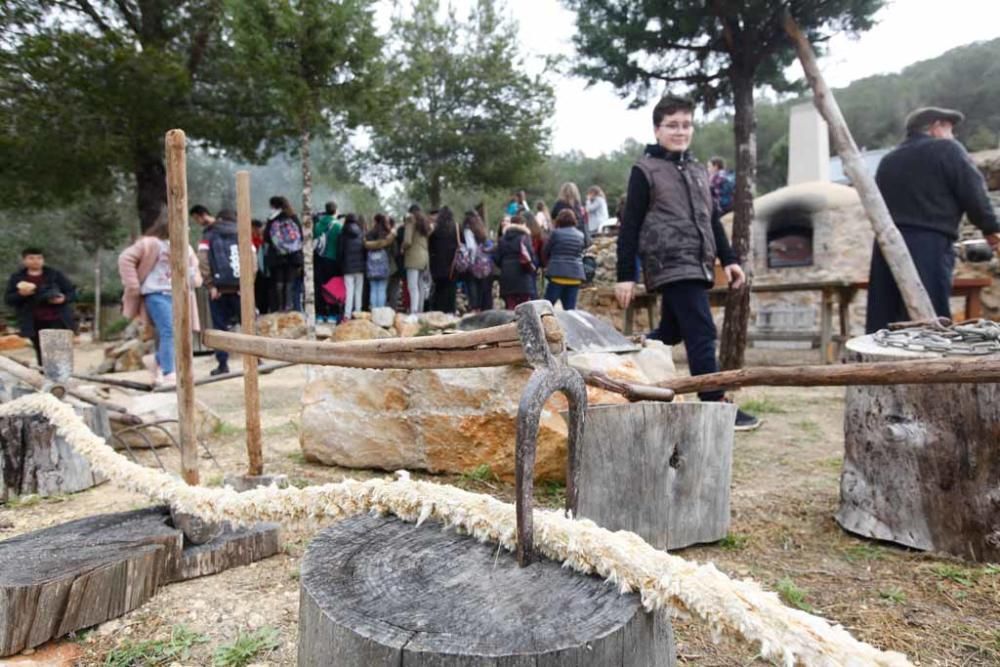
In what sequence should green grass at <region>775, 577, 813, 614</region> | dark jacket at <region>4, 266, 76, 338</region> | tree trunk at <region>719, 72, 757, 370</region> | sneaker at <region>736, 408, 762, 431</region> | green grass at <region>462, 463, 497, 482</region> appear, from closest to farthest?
green grass at <region>775, 577, 813, 614</region>
green grass at <region>462, 463, 497, 482</region>
sneaker at <region>736, 408, 762, 431</region>
tree trunk at <region>719, 72, 757, 370</region>
dark jacket at <region>4, 266, 76, 338</region>

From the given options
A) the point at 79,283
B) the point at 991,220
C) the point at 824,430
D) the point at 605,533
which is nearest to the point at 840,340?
the point at 824,430

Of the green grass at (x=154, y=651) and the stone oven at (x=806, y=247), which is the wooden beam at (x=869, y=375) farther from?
the stone oven at (x=806, y=247)

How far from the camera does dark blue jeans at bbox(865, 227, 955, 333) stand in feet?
11.6

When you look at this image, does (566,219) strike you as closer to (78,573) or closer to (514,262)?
(514,262)

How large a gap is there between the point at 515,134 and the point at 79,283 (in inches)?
609

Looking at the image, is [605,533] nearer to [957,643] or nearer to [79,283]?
[957,643]

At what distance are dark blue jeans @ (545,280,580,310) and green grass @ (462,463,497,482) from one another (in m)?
4.34

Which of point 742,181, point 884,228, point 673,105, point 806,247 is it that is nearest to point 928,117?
point 884,228

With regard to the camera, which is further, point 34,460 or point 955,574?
point 34,460

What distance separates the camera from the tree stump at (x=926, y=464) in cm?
207

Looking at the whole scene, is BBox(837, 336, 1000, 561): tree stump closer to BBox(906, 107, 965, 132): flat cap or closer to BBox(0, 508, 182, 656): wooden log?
BBox(906, 107, 965, 132): flat cap

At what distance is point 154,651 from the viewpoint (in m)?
1.69

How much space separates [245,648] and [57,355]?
6.72 feet

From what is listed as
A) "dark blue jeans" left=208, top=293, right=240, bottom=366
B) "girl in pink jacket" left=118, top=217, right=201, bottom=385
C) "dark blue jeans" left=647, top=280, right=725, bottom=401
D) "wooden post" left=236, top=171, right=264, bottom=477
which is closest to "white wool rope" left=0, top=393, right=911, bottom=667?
"wooden post" left=236, top=171, right=264, bottom=477
